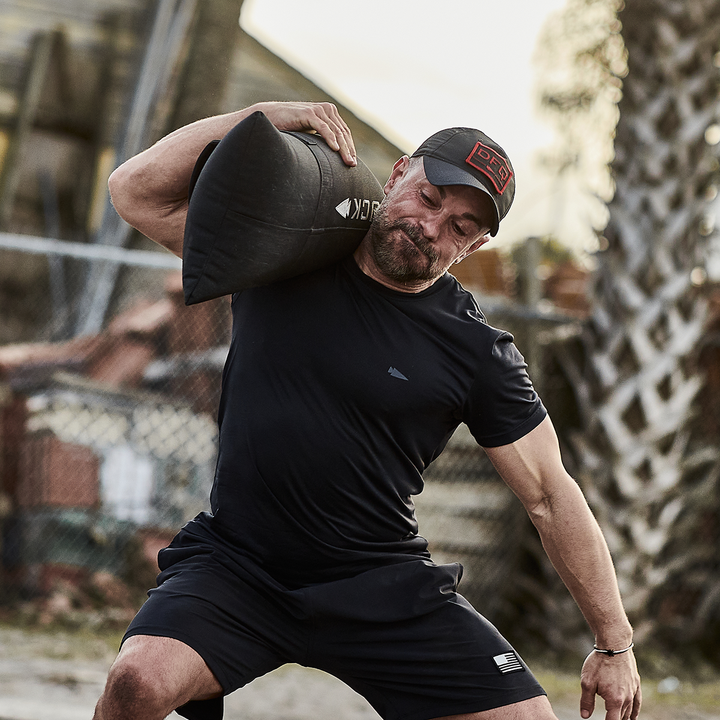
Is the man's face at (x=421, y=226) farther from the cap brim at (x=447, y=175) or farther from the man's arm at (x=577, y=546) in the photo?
the man's arm at (x=577, y=546)

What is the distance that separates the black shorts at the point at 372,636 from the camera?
2465 mm

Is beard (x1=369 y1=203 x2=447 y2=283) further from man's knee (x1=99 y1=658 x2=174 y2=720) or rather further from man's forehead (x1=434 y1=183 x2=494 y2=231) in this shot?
man's knee (x1=99 y1=658 x2=174 y2=720)

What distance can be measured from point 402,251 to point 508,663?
1177mm

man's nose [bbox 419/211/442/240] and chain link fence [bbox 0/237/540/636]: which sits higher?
man's nose [bbox 419/211/442/240]

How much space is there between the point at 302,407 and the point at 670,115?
3767mm

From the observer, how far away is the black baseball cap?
249cm

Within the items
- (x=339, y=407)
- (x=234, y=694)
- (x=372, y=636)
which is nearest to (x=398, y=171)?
(x=339, y=407)

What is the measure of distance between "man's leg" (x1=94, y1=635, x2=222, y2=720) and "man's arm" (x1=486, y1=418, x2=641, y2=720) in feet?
3.32

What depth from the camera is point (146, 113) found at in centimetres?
846

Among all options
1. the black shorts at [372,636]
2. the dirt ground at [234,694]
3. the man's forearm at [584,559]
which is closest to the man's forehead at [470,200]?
the man's forearm at [584,559]

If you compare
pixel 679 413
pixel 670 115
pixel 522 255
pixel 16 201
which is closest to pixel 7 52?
pixel 16 201

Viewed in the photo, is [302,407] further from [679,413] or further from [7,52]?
[7,52]

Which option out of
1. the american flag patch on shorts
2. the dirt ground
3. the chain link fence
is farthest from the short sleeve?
the chain link fence

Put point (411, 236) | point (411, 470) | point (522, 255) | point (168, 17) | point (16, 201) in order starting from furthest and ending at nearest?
point (16, 201) → point (168, 17) → point (522, 255) → point (411, 470) → point (411, 236)
